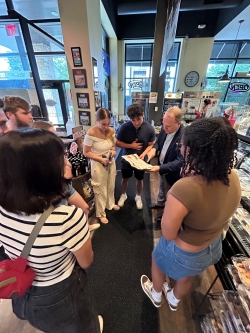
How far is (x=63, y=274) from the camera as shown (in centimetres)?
72

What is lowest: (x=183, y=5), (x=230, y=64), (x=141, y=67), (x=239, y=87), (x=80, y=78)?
(x=239, y=87)

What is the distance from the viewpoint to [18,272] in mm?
582

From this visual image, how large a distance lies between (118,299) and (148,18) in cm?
856

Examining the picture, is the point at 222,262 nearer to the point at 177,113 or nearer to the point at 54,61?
the point at 177,113

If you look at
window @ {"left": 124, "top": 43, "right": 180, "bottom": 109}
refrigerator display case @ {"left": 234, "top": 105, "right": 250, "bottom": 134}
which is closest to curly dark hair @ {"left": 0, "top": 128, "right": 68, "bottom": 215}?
refrigerator display case @ {"left": 234, "top": 105, "right": 250, "bottom": 134}

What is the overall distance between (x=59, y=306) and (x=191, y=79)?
849cm

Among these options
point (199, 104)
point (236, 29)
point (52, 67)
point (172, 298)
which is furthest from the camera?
point (236, 29)

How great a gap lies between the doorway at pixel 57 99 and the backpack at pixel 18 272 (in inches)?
218

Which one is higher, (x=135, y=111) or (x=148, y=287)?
(x=135, y=111)

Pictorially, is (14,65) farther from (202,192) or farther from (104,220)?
(202,192)

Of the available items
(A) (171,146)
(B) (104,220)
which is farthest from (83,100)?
(B) (104,220)

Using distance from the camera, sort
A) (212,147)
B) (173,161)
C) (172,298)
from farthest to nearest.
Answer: (173,161) < (172,298) < (212,147)

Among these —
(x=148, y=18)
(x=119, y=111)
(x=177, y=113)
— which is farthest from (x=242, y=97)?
(x=177, y=113)

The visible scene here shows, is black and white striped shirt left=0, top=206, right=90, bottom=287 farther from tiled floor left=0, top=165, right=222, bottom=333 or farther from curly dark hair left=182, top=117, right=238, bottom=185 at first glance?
tiled floor left=0, top=165, right=222, bottom=333
